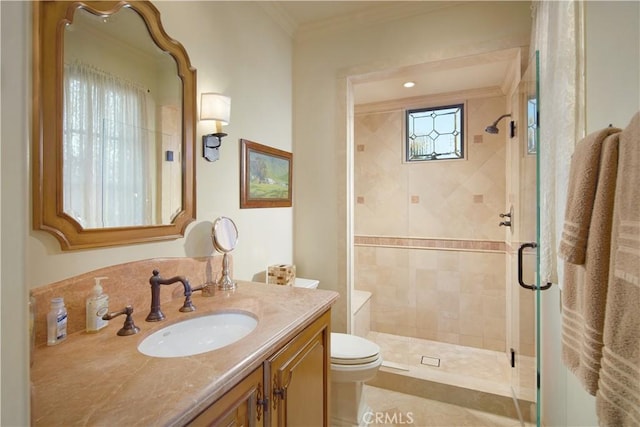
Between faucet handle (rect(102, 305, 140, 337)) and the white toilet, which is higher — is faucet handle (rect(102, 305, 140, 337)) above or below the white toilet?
above

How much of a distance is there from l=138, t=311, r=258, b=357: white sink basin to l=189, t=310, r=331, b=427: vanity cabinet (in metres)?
0.20

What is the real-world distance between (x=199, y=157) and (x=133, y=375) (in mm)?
1043

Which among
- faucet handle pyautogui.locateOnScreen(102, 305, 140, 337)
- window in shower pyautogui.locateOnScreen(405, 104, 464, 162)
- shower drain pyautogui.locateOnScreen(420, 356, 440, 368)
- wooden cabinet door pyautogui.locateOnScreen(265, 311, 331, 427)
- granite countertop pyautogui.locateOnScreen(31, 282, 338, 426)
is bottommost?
shower drain pyautogui.locateOnScreen(420, 356, 440, 368)

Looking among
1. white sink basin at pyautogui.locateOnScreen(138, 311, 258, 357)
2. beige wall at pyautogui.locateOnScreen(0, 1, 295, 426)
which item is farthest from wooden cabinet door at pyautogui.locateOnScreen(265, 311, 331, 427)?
beige wall at pyautogui.locateOnScreen(0, 1, 295, 426)

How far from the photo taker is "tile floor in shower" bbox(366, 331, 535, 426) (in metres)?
1.88

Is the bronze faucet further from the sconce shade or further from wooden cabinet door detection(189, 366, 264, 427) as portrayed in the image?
the sconce shade

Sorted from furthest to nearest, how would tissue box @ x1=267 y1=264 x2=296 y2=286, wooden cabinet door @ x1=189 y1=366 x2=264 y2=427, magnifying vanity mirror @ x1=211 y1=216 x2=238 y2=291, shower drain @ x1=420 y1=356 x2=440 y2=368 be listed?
shower drain @ x1=420 y1=356 x2=440 y2=368 < tissue box @ x1=267 y1=264 x2=296 y2=286 < magnifying vanity mirror @ x1=211 y1=216 x2=238 y2=291 < wooden cabinet door @ x1=189 y1=366 x2=264 y2=427

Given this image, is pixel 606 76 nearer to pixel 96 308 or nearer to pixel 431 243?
pixel 96 308

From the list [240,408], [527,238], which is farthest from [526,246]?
[240,408]

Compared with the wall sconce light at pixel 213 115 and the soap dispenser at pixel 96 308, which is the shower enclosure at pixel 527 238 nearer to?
the wall sconce light at pixel 213 115

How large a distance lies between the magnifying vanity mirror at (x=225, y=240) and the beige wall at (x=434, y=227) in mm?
1955

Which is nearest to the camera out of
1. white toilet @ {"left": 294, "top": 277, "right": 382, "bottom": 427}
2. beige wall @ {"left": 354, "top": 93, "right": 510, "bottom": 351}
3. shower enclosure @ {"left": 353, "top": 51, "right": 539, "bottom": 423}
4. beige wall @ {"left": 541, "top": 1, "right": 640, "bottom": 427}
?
beige wall @ {"left": 541, "top": 1, "right": 640, "bottom": 427}

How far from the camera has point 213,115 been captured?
4.89ft

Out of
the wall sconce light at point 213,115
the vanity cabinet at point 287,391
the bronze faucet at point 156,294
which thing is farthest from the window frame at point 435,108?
the bronze faucet at point 156,294
